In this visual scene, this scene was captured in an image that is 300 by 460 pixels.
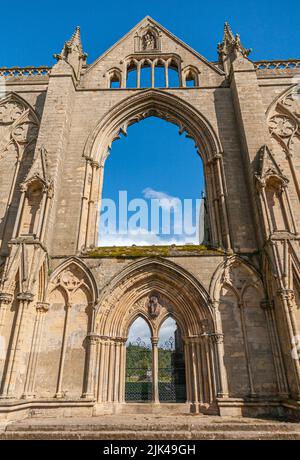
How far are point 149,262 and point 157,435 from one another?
15.9 feet

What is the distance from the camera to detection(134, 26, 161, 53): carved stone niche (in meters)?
14.1

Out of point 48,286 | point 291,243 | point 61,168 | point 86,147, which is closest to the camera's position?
point 291,243

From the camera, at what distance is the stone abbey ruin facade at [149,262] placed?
24.6 feet

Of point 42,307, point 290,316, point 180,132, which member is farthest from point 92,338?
point 180,132

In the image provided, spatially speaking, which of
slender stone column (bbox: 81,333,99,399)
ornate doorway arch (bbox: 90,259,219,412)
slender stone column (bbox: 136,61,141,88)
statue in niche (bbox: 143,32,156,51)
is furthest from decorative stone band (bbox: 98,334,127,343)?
statue in niche (bbox: 143,32,156,51)

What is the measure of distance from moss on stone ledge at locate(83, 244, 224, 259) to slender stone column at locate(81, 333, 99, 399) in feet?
7.89

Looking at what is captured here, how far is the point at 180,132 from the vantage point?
39.3ft

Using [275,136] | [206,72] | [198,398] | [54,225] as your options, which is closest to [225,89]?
[206,72]

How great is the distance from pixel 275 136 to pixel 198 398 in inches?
383

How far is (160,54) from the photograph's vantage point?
13.8 metres

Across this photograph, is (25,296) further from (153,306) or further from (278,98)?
(278,98)

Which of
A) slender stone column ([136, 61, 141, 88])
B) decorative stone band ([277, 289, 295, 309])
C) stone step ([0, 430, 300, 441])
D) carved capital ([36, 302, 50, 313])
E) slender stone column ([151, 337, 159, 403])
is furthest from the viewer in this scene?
slender stone column ([136, 61, 141, 88])

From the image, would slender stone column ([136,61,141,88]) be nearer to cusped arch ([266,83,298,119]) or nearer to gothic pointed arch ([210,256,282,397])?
cusped arch ([266,83,298,119])
